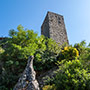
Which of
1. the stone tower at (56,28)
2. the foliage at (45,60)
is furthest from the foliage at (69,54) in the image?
the stone tower at (56,28)

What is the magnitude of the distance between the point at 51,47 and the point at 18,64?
3559 millimetres

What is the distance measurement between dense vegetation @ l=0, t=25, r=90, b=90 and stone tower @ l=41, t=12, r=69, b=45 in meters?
Answer: 1.61

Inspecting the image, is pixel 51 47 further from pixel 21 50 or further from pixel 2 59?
pixel 2 59

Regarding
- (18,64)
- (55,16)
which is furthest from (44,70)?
(55,16)

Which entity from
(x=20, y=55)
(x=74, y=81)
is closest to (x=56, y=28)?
(x=20, y=55)

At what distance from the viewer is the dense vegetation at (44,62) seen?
3.79m

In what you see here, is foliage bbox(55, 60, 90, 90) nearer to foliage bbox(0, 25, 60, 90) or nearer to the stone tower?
foliage bbox(0, 25, 60, 90)

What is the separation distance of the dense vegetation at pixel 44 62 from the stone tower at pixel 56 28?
5.28 feet

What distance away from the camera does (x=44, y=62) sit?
22.9 ft

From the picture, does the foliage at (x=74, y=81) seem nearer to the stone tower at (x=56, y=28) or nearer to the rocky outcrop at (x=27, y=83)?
the rocky outcrop at (x=27, y=83)

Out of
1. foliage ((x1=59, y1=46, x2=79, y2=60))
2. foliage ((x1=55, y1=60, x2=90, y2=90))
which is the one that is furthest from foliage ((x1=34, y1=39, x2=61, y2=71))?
foliage ((x1=55, y1=60, x2=90, y2=90))

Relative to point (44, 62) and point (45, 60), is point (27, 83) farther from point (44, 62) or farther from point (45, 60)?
point (45, 60)

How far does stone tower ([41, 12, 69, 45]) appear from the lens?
33.7 feet

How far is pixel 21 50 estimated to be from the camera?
657 centimetres
